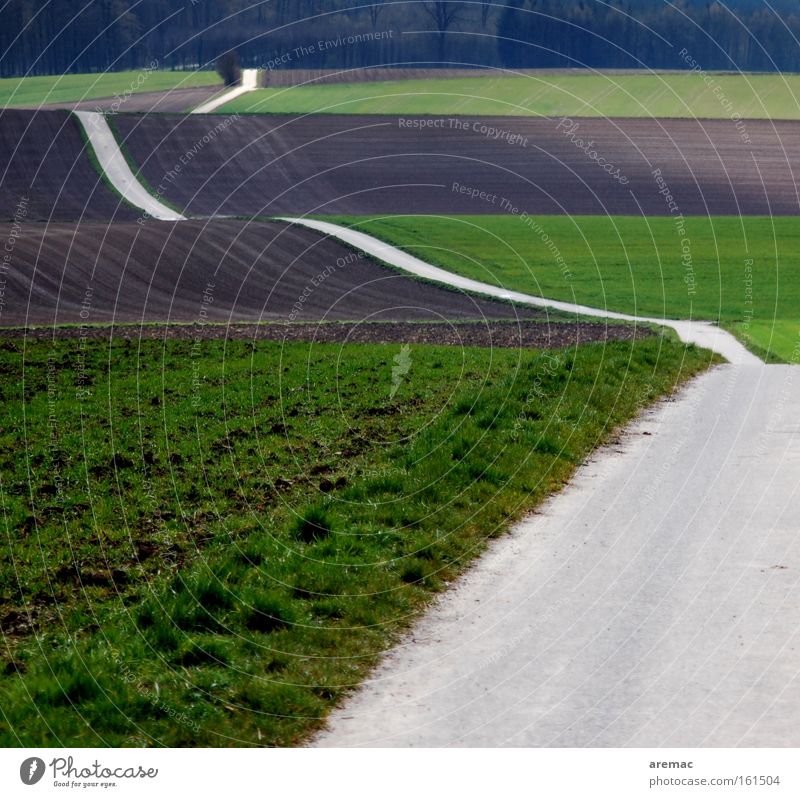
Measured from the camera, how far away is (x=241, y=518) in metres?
14.9

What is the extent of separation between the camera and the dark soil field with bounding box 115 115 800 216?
86.4 m

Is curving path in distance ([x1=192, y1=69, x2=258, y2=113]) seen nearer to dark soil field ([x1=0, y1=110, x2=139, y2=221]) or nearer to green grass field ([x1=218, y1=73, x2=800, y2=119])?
green grass field ([x1=218, y1=73, x2=800, y2=119])

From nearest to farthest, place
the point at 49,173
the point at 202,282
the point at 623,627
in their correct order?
the point at 623,627
the point at 202,282
the point at 49,173

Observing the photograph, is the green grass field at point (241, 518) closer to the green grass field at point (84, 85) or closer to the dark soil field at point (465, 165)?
the dark soil field at point (465, 165)

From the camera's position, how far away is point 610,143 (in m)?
97.9

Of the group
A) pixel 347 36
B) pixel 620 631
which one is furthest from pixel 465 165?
pixel 620 631

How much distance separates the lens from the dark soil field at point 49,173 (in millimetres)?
77750

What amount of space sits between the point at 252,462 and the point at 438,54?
115381 mm

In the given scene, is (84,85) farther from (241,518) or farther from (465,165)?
(241,518)

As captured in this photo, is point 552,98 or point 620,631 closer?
point 620,631

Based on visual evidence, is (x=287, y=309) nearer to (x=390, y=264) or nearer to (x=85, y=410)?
(x=390, y=264)

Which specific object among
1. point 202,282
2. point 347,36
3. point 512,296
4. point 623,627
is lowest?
point 512,296

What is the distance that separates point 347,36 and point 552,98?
63.7 feet

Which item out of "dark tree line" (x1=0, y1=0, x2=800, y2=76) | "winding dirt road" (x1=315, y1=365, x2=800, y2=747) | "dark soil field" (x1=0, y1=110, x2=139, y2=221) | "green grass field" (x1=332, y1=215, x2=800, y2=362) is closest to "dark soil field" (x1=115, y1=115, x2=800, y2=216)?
"dark soil field" (x1=0, y1=110, x2=139, y2=221)
